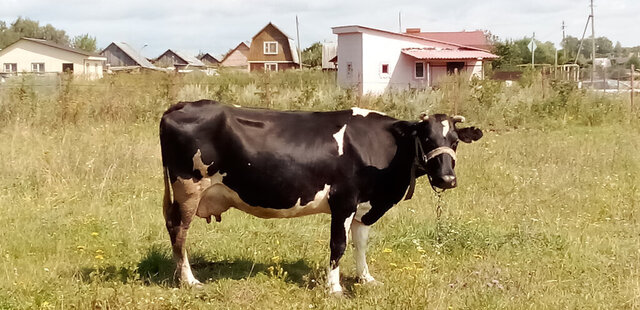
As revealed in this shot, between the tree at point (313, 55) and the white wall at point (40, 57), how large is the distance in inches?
888

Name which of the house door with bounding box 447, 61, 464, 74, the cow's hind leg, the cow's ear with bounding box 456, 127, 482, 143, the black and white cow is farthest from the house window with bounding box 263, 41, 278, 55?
the cow's ear with bounding box 456, 127, 482, 143

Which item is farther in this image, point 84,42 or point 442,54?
point 84,42

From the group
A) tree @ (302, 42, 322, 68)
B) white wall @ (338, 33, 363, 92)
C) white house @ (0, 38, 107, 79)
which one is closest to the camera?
white wall @ (338, 33, 363, 92)

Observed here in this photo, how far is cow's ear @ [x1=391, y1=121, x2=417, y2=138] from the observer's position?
5957mm

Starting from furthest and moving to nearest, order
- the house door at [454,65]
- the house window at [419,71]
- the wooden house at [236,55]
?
the wooden house at [236,55] → the house door at [454,65] → the house window at [419,71]

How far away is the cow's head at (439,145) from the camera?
561cm

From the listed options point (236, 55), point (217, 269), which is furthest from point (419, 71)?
point (236, 55)

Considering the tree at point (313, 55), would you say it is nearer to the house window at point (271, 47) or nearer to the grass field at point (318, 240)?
the house window at point (271, 47)

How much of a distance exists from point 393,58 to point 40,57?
3746cm

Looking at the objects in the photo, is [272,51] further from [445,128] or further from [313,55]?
[445,128]

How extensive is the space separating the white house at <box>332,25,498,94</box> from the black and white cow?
3079 centimetres

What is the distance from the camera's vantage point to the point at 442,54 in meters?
41.9

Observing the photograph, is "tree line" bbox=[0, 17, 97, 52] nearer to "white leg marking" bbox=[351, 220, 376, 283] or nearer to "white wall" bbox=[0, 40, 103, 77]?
"white wall" bbox=[0, 40, 103, 77]

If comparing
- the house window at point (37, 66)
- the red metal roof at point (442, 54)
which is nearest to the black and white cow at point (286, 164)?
the red metal roof at point (442, 54)
